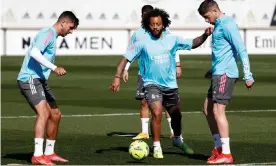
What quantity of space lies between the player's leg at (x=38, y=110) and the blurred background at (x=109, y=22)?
108 ft

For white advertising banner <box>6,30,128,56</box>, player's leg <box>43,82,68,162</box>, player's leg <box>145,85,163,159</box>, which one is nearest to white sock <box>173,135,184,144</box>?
player's leg <box>145,85,163,159</box>

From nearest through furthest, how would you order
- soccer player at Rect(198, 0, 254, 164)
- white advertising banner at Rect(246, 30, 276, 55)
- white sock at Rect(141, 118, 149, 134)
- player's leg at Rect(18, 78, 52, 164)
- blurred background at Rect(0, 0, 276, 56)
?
soccer player at Rect(198, 0, 254, 164), player's leg at Rect(18, 78, 52, 164), white sock at Rect(141, 118, 149, 134), blurred background at Rect(0, 0, 276, 56), white advertising banner at Rect(246, 30, 276, 55)

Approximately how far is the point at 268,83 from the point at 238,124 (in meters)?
11.6

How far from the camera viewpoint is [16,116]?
72.2 feet

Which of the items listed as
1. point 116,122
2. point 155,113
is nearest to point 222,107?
point 155,113

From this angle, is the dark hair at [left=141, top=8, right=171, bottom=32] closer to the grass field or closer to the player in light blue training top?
the player in light blue training top

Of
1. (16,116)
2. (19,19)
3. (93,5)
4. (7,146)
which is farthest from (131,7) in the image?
(7,146)

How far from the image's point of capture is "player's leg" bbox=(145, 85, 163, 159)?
15282mm

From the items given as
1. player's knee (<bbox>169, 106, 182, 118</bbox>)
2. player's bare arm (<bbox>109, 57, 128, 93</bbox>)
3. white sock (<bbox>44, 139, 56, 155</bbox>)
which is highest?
player's bare arm (<bbox>109, 57, 128, 93</bbox>)

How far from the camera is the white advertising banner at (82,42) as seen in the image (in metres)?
47.8

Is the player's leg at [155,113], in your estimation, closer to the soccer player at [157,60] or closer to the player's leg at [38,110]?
the soccer player at [157,60]

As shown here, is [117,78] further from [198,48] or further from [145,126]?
[198,48]

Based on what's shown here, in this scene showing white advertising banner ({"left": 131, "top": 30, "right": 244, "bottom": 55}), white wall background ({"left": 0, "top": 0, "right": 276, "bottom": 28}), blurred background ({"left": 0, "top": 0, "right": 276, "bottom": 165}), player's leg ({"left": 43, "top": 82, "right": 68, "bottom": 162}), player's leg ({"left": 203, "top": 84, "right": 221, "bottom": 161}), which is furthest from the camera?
white wall background ({"left": 0, "top": 0, "right": 276, "bottom": 28})

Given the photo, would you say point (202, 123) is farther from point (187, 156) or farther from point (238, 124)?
point (187, 156)
